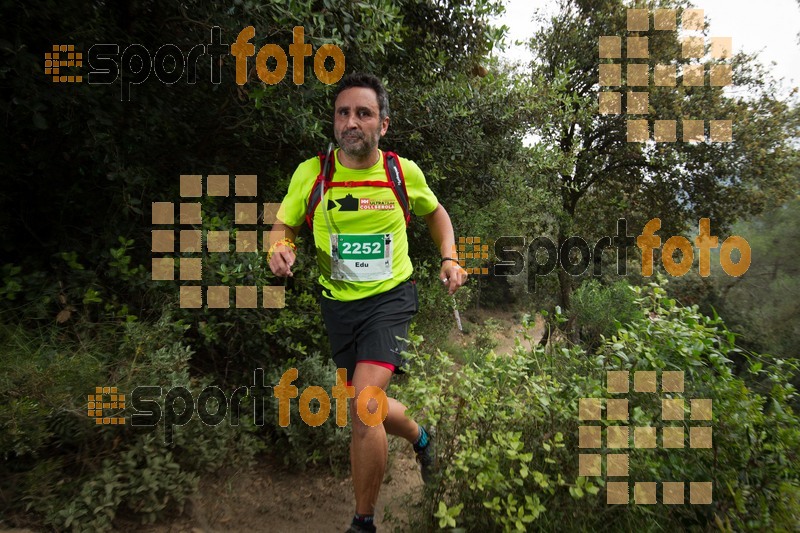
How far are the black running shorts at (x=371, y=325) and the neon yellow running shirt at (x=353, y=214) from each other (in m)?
0.06

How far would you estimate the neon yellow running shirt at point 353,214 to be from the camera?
2861 millimetres

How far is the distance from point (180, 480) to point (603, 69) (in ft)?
40.5

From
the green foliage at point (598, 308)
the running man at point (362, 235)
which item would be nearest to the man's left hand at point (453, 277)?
the running man at point (362, 235)

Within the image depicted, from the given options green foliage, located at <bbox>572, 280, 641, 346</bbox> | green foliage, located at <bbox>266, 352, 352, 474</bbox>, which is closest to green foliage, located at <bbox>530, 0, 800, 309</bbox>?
green foliage, located at <bbox>572, 280, 641, 346</bbox>

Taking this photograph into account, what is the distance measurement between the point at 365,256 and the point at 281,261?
1.77 feet

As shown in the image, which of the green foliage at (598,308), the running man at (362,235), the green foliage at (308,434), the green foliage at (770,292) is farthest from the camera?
the green foliage at (598,308)

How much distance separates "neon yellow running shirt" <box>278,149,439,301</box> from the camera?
9.39 ft

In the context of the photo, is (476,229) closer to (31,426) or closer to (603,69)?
(603,69)

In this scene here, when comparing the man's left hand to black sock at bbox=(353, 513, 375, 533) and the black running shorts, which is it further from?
black sock at bbox=(353, 513, 375, 533)

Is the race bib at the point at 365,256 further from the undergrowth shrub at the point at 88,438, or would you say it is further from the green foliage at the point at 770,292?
the green foliage at the point at 770,292

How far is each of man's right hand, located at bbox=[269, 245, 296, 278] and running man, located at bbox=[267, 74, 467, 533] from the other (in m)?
0.03

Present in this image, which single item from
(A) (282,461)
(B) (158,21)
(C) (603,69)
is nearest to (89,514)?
(A) (282,461)

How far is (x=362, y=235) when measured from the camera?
2867mm

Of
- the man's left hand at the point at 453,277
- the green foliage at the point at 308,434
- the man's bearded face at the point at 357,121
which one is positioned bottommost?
the green foliage at the point at 308,434
